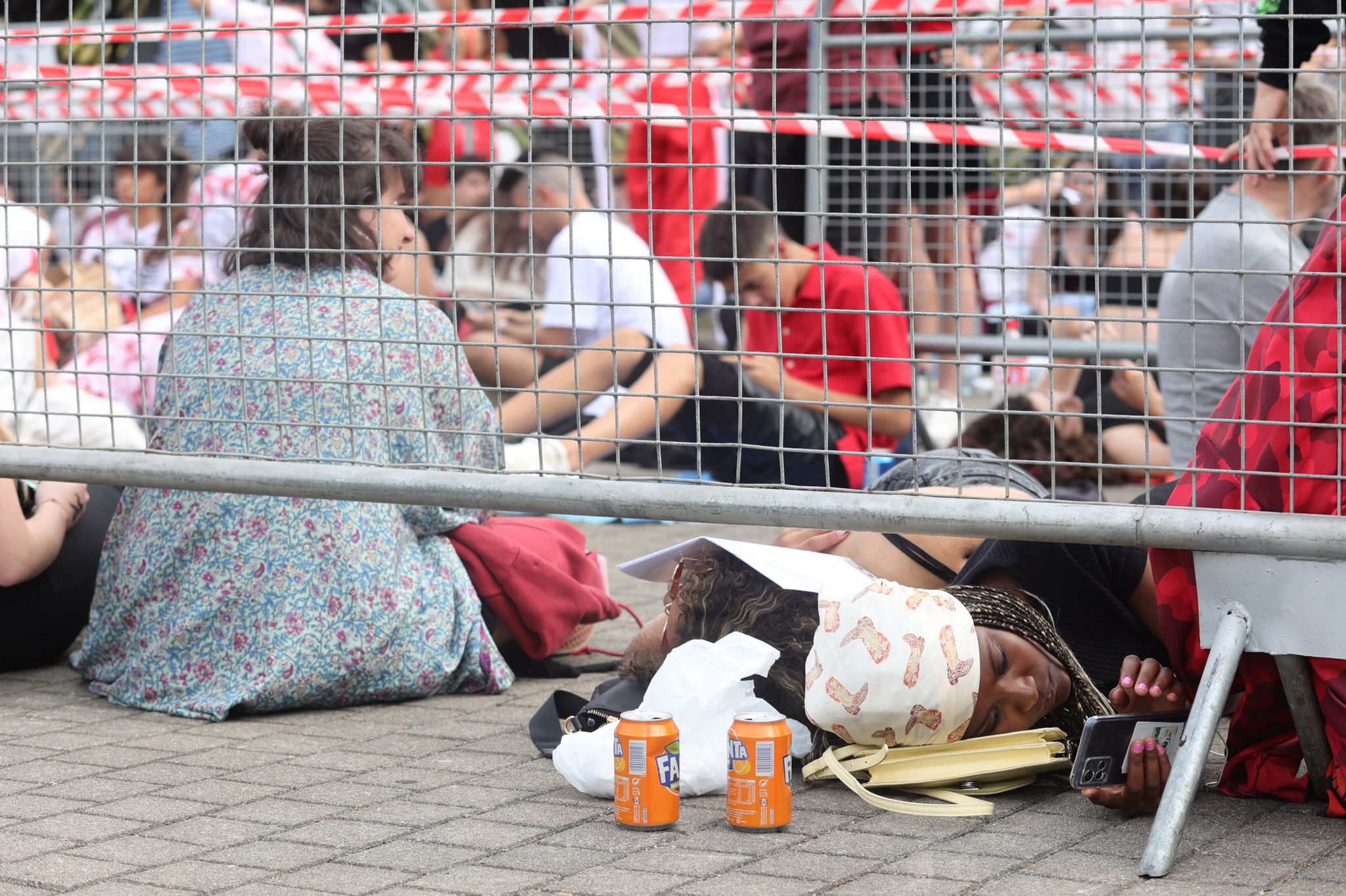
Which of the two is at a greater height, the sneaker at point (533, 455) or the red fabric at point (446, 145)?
the red fabric at point (446, 145)

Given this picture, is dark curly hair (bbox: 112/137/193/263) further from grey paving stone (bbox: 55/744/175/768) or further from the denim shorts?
the denim shorts

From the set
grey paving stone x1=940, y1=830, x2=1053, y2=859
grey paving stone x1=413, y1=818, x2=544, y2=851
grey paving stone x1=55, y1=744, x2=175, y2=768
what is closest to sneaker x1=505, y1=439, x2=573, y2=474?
grey paving stone x1=55, y1=744, x2=175, y2=768

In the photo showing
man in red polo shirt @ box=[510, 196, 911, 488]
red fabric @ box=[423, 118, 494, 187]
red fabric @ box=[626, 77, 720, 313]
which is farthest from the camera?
red fabric @ box=[423, 118, 494, 187]

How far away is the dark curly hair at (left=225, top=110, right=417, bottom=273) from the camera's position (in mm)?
3174

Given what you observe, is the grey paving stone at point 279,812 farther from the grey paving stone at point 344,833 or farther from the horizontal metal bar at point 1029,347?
the horizontal metal bar at point 1029,347

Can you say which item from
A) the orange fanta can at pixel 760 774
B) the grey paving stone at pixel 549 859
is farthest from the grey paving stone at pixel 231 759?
the orange fanta can at pixel 760 774

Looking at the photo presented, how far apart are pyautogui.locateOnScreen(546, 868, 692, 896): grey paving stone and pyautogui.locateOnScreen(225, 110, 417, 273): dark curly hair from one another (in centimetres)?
130

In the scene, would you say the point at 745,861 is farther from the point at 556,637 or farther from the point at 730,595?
the point at 556,637

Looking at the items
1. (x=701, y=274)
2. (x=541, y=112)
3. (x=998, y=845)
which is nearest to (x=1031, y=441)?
(x=701, y=274)

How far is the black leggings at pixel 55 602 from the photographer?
12.4 ft

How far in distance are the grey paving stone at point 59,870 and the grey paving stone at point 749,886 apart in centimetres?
89

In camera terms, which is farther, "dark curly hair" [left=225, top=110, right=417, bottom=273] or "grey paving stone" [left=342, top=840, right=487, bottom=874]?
"dark curly hair" [left=225, top=110, right=417, bottom=273]

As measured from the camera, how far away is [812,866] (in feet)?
7.86

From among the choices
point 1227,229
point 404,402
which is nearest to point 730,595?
point 404,402
